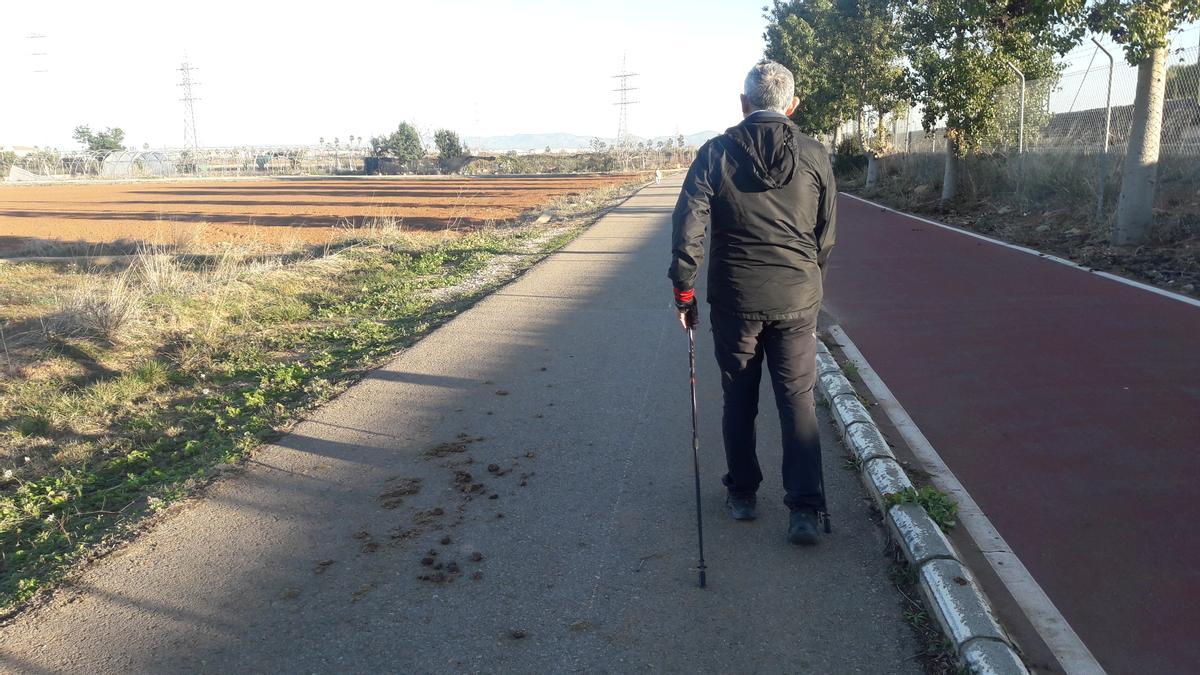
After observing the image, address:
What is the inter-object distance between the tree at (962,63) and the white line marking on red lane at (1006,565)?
13.3 meters

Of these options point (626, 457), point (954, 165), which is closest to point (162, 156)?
point (954, 165)

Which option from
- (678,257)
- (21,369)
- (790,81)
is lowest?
(21,369)

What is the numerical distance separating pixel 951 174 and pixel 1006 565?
1879 centimetres

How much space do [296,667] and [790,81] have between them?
10.6 ft

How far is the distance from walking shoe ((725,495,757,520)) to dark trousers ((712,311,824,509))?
10.0 inches

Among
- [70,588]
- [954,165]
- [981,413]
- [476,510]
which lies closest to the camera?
[70,588]

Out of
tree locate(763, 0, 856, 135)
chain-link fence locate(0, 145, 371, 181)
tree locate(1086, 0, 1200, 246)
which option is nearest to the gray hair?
tree locate(1086, 0, 1200, 246)

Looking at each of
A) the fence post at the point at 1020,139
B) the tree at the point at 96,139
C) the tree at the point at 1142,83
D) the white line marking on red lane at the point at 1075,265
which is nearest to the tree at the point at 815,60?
the fence post at the point at 1020,139

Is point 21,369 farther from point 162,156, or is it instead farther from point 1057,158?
point 162,156

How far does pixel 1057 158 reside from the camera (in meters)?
16.9

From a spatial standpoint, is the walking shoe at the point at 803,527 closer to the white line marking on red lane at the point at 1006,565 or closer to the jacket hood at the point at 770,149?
the white line marking on red lane at the point at 1006,565

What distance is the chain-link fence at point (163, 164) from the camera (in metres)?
89.8

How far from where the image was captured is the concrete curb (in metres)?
3.03

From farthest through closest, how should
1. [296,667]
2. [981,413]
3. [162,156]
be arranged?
[162,156], [981,413], [296,667]
